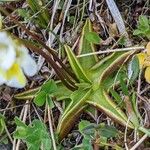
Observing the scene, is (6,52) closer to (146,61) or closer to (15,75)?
(15,75)

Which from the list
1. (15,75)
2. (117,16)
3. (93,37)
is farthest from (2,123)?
(117,16)

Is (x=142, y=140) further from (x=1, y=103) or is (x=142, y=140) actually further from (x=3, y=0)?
(x=3, y=0)

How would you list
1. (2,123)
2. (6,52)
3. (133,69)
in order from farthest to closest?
(2,123) → (133,69) → (6,52)

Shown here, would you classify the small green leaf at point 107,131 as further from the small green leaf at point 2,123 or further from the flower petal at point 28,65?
the small green leaf at point 2,123

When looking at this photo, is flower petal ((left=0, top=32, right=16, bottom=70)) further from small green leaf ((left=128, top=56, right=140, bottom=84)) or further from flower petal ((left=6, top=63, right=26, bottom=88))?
small green leaf ((left=128, top=56, right=140, bottom=84))

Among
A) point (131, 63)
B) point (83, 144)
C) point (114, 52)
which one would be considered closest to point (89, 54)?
point (114, 52)

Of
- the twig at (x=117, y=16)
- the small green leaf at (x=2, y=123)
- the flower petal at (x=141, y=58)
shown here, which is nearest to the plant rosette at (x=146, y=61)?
the flower petal at (x=141, y=58)

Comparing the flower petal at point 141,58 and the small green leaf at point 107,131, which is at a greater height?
the flower petal at point 141,58

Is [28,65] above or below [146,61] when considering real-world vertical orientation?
above

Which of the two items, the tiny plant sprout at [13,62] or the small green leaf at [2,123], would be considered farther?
the small green leaf at [2,123]
